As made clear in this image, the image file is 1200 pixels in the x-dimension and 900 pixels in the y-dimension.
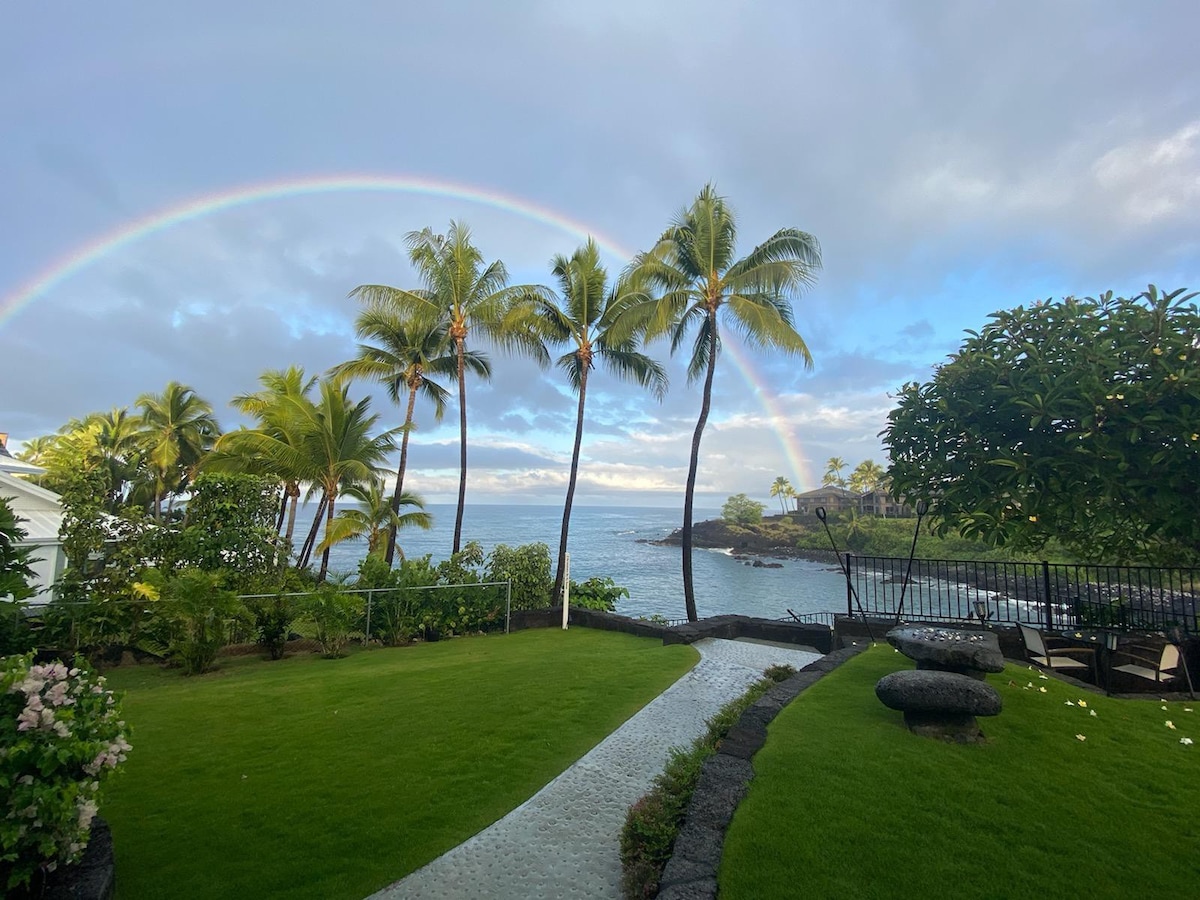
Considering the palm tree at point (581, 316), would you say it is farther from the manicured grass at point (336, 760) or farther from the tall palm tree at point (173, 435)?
the tall palm tree at point (173, 435)

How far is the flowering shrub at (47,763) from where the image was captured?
7.50 ft

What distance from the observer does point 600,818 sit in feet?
12.7

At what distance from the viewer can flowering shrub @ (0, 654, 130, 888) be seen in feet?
7.50

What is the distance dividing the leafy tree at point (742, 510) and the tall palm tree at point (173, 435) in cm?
6241

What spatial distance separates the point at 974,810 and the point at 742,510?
269ft

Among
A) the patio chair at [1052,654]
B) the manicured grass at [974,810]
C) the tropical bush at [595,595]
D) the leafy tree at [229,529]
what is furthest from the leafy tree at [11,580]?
the patio chair at [1052,654]

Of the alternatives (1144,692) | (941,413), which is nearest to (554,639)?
(941,413)

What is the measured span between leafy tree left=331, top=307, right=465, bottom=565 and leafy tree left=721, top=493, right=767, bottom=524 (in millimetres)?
63572

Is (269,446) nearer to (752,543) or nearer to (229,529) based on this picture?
(229,529)

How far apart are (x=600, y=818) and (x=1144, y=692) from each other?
686 centimetres

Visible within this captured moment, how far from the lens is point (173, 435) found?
2856cm

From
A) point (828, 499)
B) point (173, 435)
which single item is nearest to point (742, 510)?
point (828, 499)

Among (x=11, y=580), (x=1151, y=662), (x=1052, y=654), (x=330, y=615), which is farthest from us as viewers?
(x=330, y=615)

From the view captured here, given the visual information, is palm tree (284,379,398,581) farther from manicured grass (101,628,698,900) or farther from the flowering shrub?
the flowering shrub
